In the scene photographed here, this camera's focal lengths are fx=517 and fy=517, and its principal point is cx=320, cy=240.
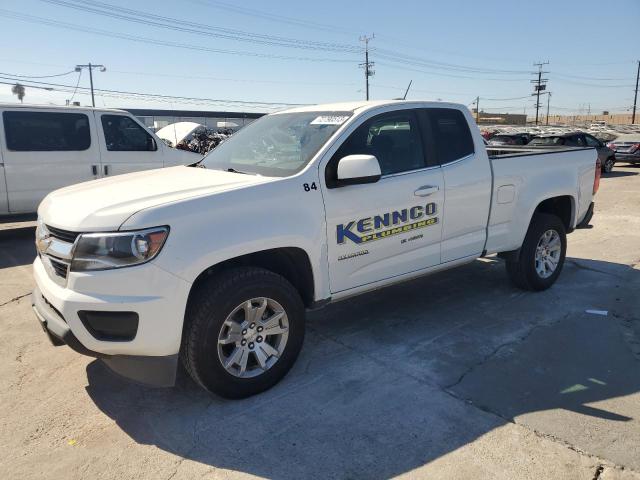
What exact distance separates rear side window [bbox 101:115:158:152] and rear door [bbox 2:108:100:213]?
9.6 inches

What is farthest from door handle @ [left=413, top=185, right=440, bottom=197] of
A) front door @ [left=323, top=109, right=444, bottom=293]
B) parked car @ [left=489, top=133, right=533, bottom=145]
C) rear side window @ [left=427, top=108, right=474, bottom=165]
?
parked car @ [left=489, top=133, right=533, bottom=145]

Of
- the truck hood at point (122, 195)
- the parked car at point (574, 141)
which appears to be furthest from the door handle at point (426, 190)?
the parked car at point (574, 141)

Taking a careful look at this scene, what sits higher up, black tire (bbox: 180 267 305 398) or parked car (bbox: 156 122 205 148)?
parked car (bbox: 156 122 205 148)

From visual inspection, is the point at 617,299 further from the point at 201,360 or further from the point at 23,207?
the point at 23,207

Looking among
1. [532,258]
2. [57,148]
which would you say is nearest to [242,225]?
[532,258]

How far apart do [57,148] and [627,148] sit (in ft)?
68.7

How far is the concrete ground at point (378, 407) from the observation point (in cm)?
272

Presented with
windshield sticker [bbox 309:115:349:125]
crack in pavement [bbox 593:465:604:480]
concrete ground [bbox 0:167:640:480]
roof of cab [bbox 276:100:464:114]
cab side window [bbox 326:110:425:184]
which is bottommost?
crack in pavement [bbox 593:465:604:480]

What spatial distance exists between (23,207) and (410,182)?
6.55 m

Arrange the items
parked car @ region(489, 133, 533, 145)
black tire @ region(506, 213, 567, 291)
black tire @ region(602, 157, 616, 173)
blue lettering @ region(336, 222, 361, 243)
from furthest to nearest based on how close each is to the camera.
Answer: parked car @ region(489, 133, 533, 145) → black tire @ region(602, 157, 616, 173) → black tire @ region(506, 213, 567, 291) → blue lettering @ region(336, 222, 361, 243)

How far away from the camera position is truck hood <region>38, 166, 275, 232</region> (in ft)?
9.49

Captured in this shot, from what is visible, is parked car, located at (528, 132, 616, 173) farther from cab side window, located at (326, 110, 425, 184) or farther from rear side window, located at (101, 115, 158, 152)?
cab side window, located at (326, 110, 425, 184)

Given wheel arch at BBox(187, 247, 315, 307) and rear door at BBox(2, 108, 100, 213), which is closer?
wheel arch at BBox(187, 247, 315, 307)

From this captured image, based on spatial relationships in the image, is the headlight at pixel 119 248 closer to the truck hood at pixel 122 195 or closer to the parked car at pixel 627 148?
the truck hood at pixel 122 195
